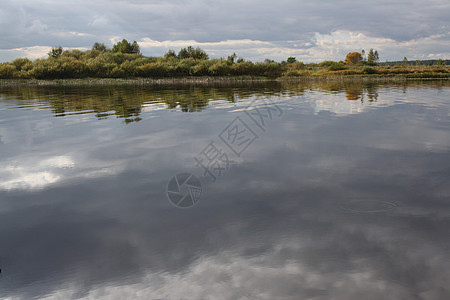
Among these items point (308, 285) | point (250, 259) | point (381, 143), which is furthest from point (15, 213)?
point (381, 143)

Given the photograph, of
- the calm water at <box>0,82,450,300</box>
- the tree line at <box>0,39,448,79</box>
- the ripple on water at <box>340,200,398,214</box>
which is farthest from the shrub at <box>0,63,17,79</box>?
the ripple on water at <box>340,200,398,214</box>

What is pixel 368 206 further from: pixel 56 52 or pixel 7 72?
pixel 56 52

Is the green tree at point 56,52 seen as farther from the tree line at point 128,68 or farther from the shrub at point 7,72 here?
the shrub at point 7,72

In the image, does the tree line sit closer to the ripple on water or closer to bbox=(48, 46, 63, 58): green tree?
bbox=(48, 46, 63, 58): green tree

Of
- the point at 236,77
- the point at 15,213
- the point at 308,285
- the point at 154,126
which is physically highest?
the point at 236,77

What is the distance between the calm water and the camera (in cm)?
534

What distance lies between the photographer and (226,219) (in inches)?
292

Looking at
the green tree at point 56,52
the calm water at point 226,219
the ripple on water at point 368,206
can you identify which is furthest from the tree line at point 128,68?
the ripple on water at point 368,206

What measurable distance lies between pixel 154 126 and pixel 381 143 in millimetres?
12138

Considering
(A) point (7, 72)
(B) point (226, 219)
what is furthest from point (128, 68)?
(B) point (226, 219)

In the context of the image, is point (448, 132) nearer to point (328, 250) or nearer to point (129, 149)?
point (328, 250)

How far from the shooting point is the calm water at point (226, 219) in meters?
5.34

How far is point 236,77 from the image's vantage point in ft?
447

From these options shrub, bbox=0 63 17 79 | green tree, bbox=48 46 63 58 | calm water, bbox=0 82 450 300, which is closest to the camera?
calm water, bbox=0 82 450 300
